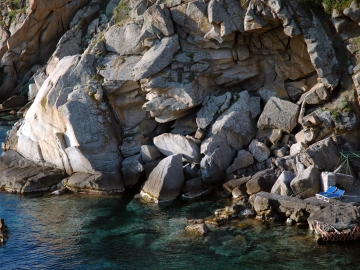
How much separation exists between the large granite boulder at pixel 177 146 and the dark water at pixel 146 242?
11.3ft

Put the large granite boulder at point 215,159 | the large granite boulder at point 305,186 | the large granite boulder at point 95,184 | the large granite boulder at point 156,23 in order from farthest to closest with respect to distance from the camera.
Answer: the large granite boulder at point 156,23 → the large granite boulder at point 95,184 → the large granite boulder at point 215,159 → the large granite boulder at point 305,186

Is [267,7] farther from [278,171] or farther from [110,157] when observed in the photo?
[110,157]

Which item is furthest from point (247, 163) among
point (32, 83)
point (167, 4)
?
point (32, 83)

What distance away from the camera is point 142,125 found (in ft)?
114

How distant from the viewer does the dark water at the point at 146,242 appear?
75.7 ft

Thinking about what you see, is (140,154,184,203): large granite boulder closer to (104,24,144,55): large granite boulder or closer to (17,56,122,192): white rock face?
(17,56,122,192): white rock face

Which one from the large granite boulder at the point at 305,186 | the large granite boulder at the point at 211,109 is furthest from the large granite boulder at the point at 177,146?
the large granite boulder at the point at 305,186

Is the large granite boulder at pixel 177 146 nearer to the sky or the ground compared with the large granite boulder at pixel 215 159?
nearer to the sky

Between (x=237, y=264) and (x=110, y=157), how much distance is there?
12.8 m

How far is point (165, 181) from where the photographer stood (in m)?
30.4

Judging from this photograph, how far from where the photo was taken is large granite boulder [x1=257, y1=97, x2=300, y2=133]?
3167 centimetres

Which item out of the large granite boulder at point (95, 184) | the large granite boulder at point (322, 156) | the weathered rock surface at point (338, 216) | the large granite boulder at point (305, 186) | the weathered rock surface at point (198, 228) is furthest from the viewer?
the large granite boulder at point (95, 184)

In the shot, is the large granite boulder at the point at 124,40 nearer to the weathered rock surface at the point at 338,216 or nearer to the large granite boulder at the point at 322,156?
the large granite boulder at the point at 322,156

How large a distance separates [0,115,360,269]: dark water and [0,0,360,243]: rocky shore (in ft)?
6.53
